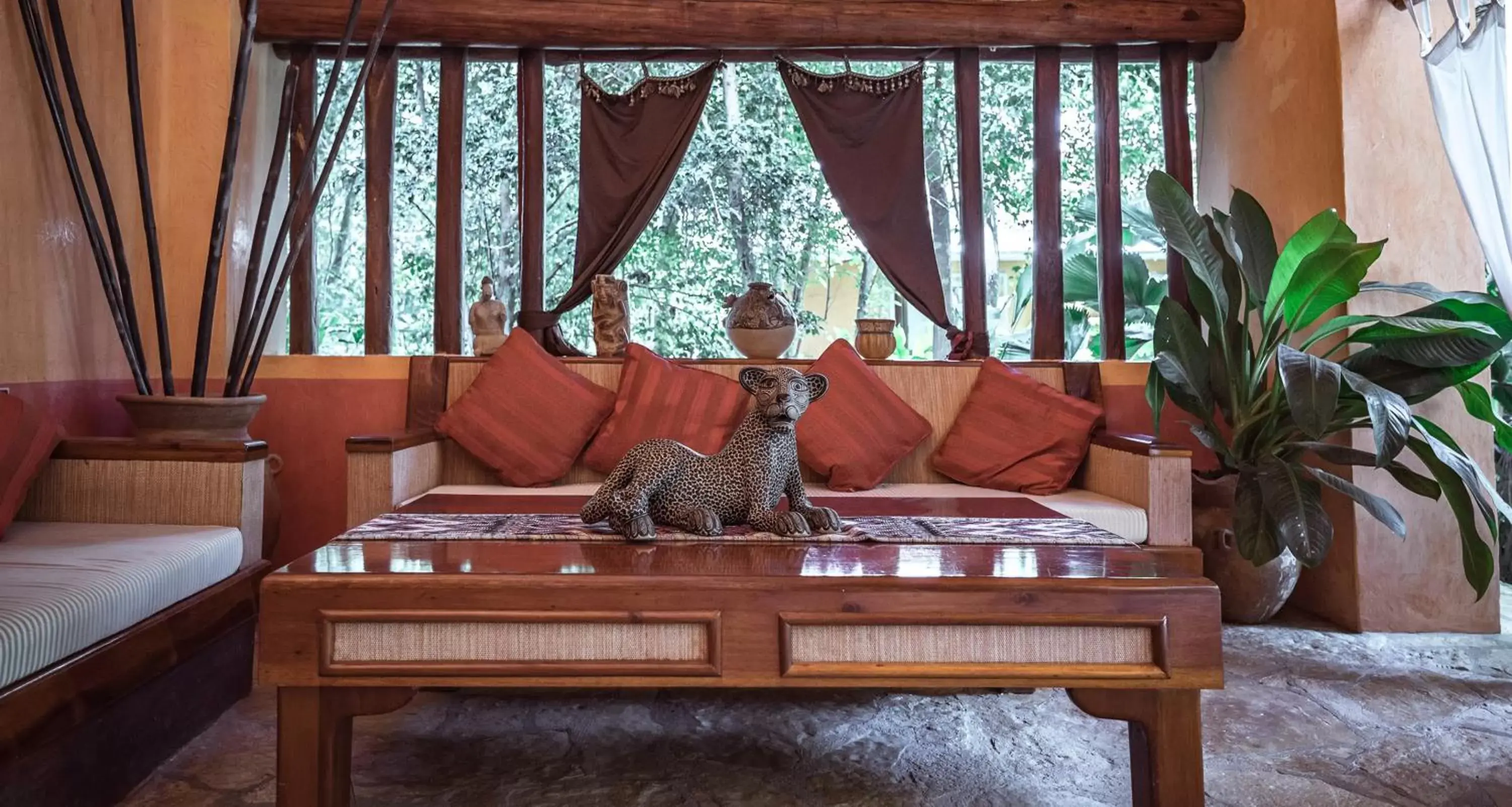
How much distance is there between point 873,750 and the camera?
191 centimetres

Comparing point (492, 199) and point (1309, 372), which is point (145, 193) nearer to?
point (492, 199)

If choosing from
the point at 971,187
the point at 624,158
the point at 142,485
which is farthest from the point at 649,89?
the point at 142,485

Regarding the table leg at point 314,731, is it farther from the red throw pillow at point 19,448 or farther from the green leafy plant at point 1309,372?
the green leafy plant at point 1309,372

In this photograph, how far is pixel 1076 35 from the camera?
11.6ft

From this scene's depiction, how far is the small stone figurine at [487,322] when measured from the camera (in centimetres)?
329

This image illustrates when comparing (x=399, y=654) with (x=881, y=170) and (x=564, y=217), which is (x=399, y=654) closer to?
(x=881, y=170)

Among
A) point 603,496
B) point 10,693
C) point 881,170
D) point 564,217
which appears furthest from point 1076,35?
point 10,693

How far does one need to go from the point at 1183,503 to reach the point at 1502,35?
1.80 meters

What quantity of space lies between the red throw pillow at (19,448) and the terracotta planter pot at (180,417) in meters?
0.22

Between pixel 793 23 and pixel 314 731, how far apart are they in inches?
122

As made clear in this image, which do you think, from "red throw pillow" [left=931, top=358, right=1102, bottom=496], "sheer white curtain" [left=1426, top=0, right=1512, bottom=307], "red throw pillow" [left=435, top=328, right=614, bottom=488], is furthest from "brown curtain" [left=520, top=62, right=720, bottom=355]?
"sheer white curtain" [left=1426, top=0, right=1512, bottom=307]

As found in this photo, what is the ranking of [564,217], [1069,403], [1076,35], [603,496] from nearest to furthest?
[603,496] < [1069,403] < [1076,35] < [564,217]

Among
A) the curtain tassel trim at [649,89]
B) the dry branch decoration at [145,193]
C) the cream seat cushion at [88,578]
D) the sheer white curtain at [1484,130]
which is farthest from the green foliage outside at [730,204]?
the cream seat cushion at [88,578]

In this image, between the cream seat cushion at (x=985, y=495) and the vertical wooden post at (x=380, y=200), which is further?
the vertical wooden post at (x=380, y=200)
